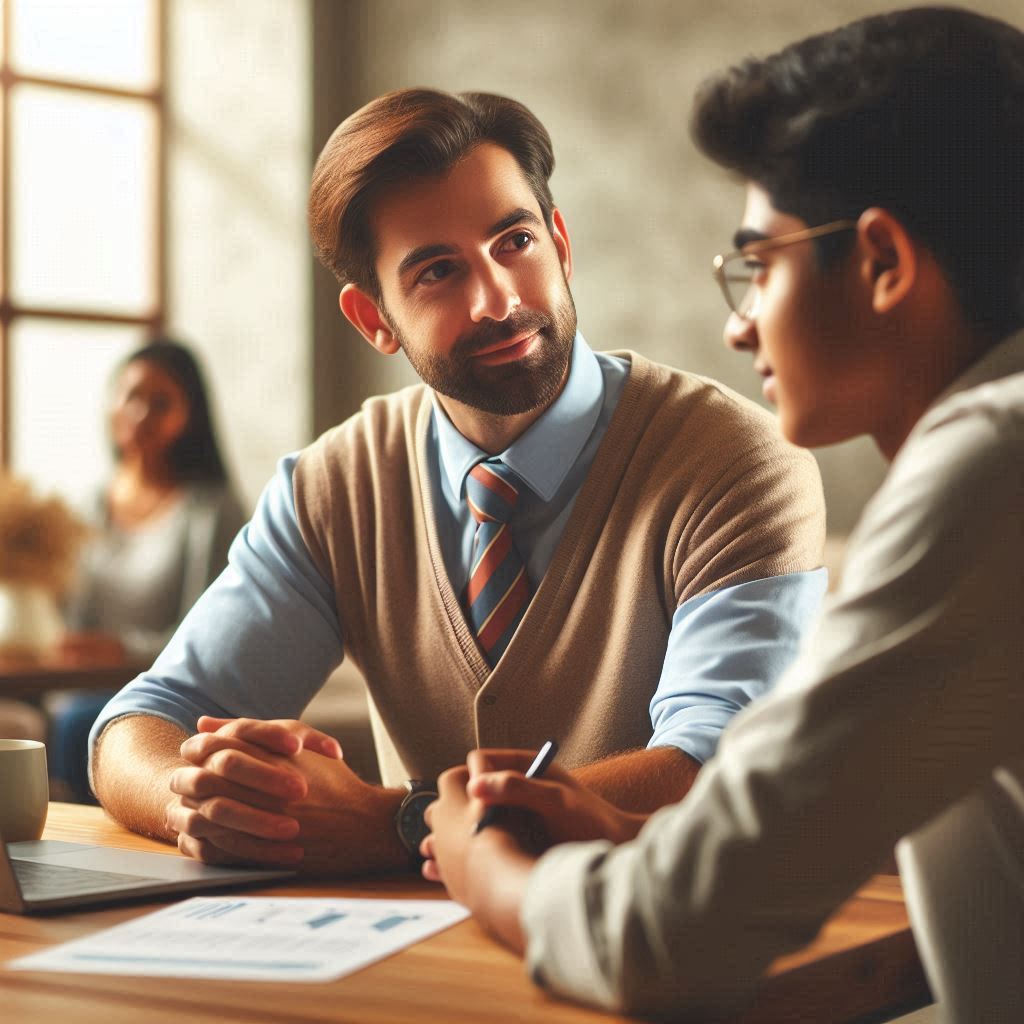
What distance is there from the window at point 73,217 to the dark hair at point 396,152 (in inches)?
155

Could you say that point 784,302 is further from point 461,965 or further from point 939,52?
point 461,965

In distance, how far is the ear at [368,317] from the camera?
2.04 meters

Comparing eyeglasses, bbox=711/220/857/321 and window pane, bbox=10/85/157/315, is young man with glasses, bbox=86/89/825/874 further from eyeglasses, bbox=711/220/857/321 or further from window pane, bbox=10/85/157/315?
window pane, bbox=10/85/157/315

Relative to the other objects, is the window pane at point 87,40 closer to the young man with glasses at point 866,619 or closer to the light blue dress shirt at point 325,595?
the light blue dress shirt at point 325,595

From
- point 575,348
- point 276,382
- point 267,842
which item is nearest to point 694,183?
point 276,382

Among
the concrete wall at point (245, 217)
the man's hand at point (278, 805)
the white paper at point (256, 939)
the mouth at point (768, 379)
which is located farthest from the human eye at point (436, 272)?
the concrete wall at point (245, 217)

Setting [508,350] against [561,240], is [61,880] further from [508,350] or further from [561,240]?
[561,240]

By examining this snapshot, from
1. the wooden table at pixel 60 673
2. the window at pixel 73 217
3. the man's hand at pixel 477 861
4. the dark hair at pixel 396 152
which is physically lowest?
the wooden table at pixel 60 673

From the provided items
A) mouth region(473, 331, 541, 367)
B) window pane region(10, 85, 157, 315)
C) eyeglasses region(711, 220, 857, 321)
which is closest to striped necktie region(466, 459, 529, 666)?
mouth region(473, 331, 541, 367)

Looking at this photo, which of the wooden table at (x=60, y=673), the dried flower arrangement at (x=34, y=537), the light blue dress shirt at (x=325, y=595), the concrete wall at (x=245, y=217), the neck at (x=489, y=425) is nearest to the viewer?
the light blue dress shirt at (x=325, y=595)

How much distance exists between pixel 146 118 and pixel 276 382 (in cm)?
124

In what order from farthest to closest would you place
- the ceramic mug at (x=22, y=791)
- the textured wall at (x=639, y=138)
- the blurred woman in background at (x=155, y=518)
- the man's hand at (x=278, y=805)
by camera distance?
the textured wall at (x=639, y=138) < the blurred woman in background at (x=155, y=518) < the ceramic mug at (x=22, y=791) < the man's hand at (x=278, y=805)

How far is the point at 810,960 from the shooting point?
3.19ft

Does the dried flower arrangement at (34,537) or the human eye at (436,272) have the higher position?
the human eye at (436,272)
